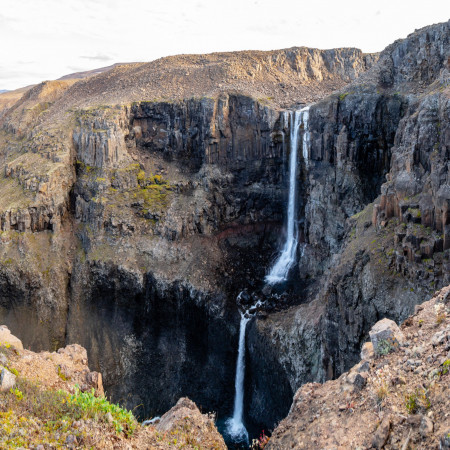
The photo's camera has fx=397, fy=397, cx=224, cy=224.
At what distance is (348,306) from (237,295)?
49.2 ft

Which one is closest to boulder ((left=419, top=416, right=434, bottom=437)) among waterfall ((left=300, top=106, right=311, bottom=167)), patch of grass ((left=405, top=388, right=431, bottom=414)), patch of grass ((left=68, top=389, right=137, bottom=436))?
patch of grass ((left=405, top=388, right=431, bottom=414))

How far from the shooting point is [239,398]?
32.9 metres

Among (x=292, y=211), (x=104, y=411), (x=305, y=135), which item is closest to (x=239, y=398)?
(x=292, y=211)

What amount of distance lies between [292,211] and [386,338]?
3182 centimetres

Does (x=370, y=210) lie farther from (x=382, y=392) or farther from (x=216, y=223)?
(x=382, y=392)

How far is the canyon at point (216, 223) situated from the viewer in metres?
25.8

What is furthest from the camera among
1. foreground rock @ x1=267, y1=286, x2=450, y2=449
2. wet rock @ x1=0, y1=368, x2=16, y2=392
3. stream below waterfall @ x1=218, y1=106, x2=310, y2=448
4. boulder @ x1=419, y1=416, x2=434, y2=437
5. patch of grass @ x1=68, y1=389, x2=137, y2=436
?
stream below waterfall @ x1=218, y1=106, x2=310, y2=448

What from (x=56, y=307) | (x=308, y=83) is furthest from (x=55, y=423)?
(x=308, y=83)

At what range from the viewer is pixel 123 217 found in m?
39.8

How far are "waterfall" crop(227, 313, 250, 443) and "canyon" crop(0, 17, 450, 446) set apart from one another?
0.59 m

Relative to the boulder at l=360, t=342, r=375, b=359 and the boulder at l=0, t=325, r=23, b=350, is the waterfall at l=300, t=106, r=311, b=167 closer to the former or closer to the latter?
the boulder at l=360, t=342, r=375, b=359

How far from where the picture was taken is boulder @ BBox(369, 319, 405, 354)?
976cm

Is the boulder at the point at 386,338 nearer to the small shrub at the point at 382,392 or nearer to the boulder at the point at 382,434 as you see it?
the small shrub at the point at 382,392

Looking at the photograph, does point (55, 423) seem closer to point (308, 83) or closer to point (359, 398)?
point (359, 398)
